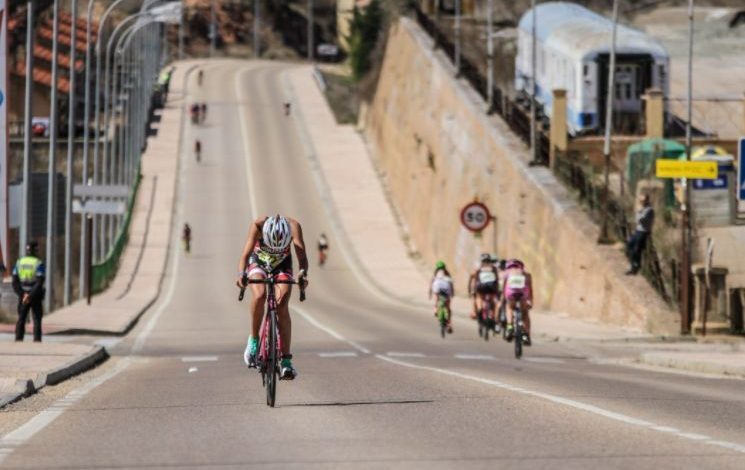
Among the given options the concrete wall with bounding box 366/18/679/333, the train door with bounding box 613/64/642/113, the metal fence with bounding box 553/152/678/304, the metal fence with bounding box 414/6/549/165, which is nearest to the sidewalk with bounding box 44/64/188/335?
the concrete wall with bounding box 366/18/679/333

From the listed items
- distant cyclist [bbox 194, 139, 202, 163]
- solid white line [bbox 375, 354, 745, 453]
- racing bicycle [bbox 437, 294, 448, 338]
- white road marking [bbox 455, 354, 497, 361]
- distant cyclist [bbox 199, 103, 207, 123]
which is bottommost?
white road marking [bbox 455, 354, 497, 361]

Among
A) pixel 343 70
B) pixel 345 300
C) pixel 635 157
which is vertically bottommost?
pixel 345 300

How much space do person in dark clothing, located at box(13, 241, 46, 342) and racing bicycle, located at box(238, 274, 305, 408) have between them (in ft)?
44.8

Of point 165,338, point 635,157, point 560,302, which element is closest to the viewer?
point 165,338

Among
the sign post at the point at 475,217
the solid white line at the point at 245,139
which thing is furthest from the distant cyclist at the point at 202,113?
the sign post at the point at 475,217

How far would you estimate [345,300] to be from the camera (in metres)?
57.9

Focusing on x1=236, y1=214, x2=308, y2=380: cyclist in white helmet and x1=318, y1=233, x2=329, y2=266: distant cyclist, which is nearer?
x1=236, y1=214, x2=308, y2=380: cyclist in white helmet

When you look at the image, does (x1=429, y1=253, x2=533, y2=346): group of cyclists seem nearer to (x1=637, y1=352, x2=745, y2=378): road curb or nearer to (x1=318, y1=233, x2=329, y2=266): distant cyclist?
(x1=637, y1=352, x2=745, y2=378): road curb

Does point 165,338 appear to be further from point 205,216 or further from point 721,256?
point 205,216

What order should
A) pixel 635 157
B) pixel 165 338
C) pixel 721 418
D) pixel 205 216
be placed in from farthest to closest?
pixel 205 216, pixel 635 157, pixel 165 338, pixel 721 418

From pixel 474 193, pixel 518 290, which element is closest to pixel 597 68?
pixel 474 193

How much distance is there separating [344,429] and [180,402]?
3431 millimetres

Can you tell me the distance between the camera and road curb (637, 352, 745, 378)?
22.2 meters

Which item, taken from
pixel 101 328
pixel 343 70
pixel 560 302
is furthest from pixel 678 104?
pixel 343 70
